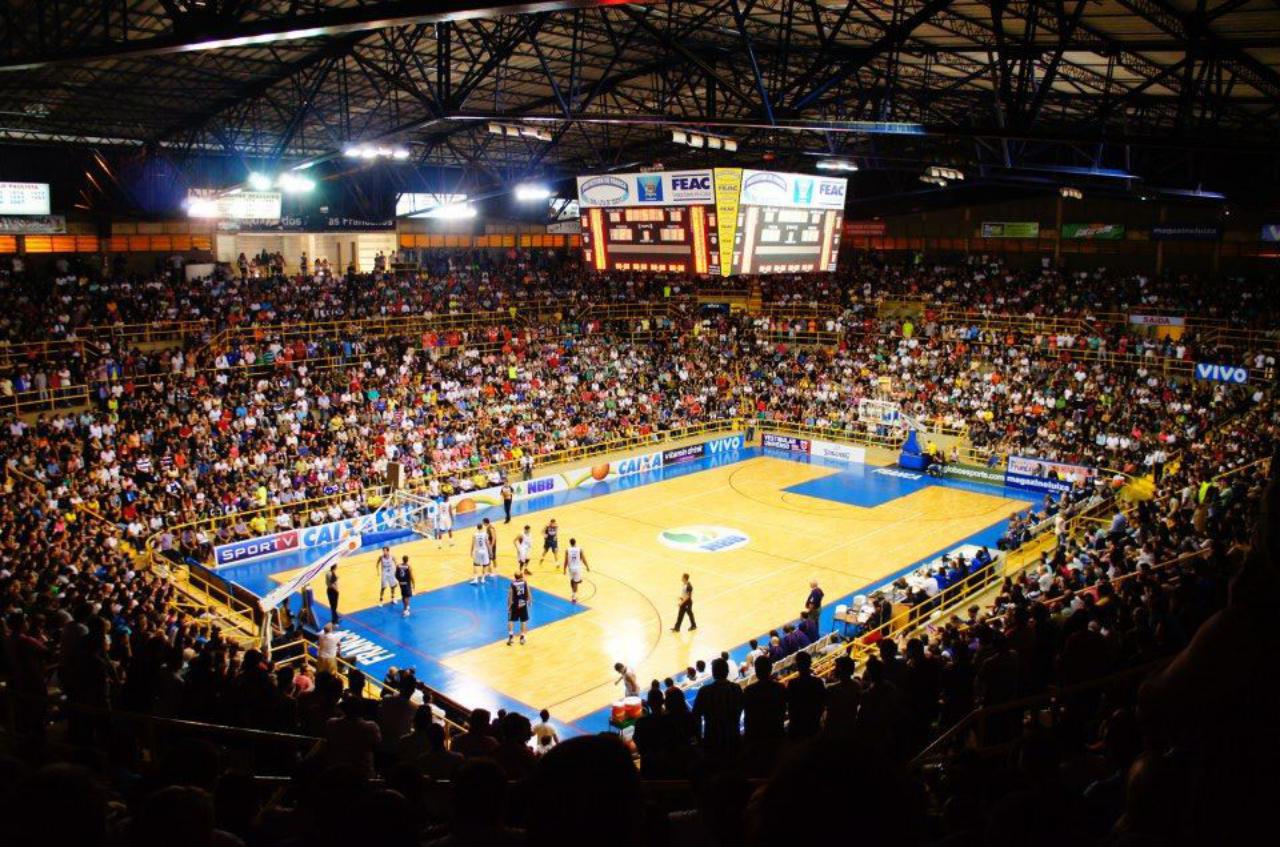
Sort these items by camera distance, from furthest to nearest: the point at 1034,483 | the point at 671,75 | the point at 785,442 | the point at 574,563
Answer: the point at 785,442, the point at 1034,483, the point at 671,75, the point at 574,563

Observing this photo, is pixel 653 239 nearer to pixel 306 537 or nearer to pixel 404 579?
pixel 404 579

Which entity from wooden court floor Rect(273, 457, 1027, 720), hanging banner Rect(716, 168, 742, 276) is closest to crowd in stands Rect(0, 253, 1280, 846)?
wooden court floor Rect(273, 457, 1027, 720)

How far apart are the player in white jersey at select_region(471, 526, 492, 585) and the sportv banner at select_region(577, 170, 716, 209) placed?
1114 centimetres

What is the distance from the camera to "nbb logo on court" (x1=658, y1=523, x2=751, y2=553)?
1094 inches

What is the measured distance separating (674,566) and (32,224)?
24713mm

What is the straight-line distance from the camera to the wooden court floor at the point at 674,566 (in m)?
19.9

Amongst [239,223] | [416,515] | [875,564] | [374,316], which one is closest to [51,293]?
[239,223]

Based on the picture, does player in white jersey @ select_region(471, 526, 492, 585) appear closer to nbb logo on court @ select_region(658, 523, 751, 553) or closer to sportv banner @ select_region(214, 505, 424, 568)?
sportv banner @ select_region(214, 505, 424, 568)

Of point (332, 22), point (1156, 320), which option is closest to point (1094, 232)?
point (1156, 320)

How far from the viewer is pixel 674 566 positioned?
26031mm

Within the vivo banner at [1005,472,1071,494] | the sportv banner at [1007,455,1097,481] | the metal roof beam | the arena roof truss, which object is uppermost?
the arena roof truss

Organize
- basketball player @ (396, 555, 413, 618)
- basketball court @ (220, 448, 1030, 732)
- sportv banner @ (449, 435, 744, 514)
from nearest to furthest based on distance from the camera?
basketball court @ (220, 448, 1030, 732)
basketball player @ (396, 555, 413, 618)
sportv banner @ (449, 435, 744, 514)

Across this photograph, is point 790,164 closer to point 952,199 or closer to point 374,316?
point 952,199

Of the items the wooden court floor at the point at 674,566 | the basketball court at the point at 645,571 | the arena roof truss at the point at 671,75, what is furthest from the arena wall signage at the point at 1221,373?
the wooden court floor at the point at 674,566
